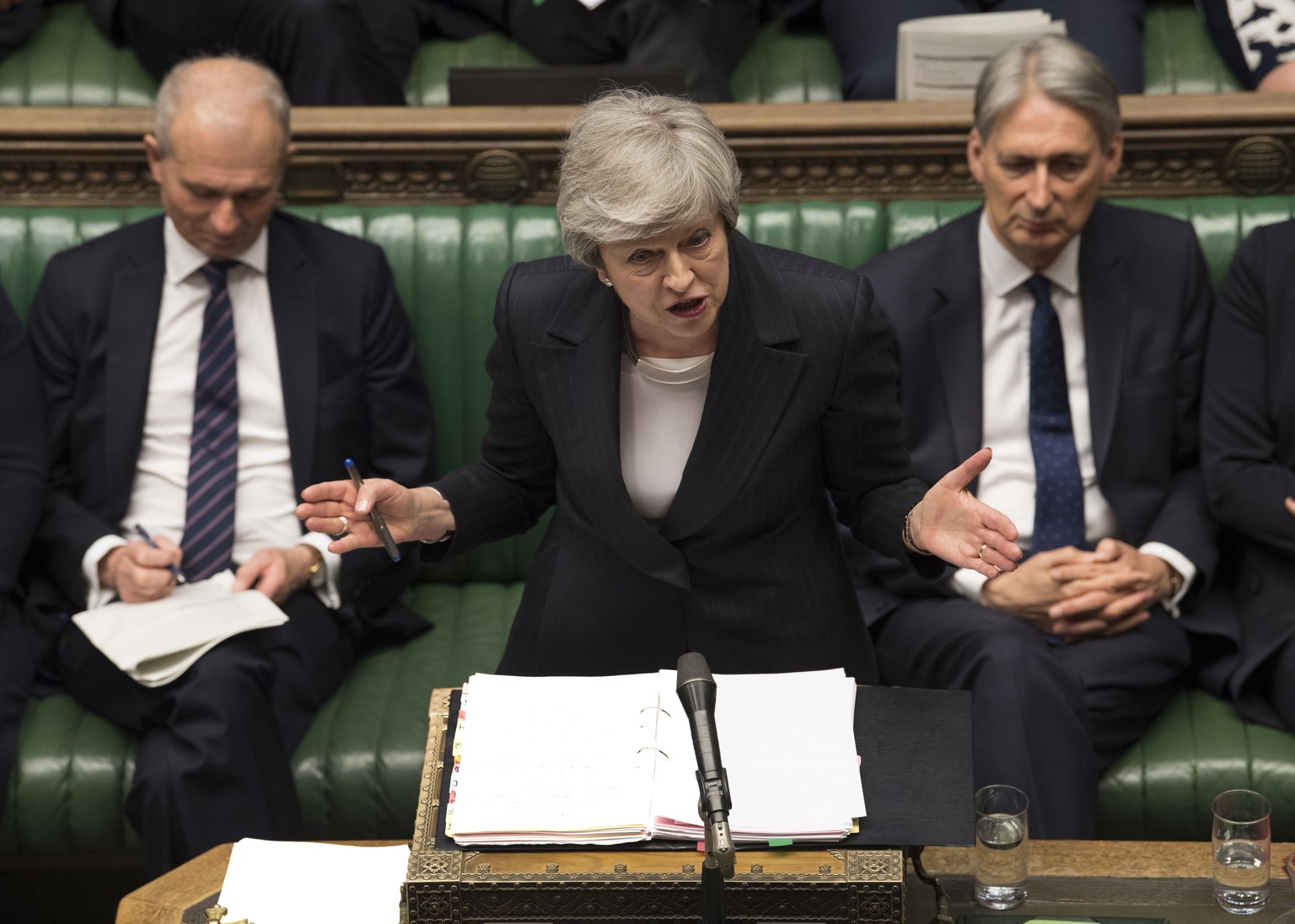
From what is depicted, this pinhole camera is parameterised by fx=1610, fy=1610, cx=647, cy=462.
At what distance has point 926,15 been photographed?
368 cm

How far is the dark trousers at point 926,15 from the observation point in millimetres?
3650

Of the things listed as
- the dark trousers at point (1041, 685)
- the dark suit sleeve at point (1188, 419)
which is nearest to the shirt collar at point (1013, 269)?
the dark suit sleeve at point (1188, 419)

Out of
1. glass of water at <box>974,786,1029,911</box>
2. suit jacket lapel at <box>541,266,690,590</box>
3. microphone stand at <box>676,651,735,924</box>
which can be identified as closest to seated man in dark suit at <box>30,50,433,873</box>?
suit jacket lapel at <box>541,266,690,590</box>

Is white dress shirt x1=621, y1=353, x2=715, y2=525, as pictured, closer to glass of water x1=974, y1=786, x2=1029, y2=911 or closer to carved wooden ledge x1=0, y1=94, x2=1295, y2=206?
glass of water x1=974, y1=786, x2=1029, y2=911

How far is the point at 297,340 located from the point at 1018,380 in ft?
4.42

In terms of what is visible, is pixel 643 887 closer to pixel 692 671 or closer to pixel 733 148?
pixel 692 671

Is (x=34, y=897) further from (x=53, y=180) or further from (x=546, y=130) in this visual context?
(x=546, y=130)

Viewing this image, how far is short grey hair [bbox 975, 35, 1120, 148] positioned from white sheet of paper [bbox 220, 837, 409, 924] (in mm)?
1690

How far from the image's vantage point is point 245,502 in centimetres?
301

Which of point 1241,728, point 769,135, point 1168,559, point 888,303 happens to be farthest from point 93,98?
point 1241,728

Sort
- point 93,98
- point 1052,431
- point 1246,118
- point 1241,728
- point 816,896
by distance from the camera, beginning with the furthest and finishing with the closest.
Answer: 1. point 93,98
2. point 1246,118
3. point 1052,431
4. point 1241,728
5. point 816,896

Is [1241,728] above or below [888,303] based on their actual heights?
below

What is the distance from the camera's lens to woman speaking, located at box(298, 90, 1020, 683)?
6.75 feet

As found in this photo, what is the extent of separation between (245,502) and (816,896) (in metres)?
1.70
